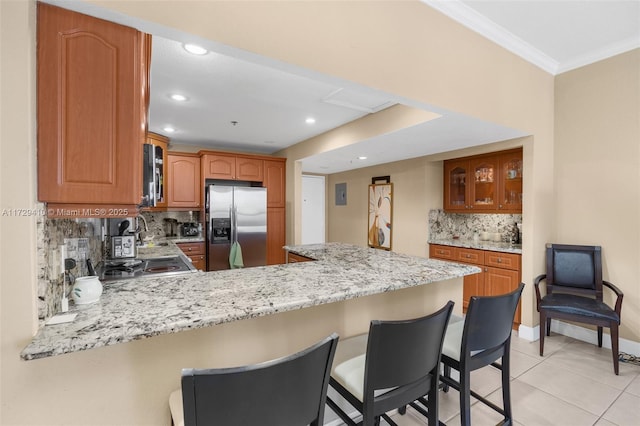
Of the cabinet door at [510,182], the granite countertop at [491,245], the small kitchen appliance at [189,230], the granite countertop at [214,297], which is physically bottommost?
the granite countertop at [491,245]

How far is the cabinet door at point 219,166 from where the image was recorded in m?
4.59

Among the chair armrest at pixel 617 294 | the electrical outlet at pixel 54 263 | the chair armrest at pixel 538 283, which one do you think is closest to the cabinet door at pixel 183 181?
the electrical outlet at pixel 54 263

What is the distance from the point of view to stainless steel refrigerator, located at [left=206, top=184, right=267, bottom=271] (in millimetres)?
4418

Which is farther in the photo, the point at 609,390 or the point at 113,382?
the point at 609,390

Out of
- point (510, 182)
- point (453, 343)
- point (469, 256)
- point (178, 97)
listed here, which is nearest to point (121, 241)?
point (178, 97)

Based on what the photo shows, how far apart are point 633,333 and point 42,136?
4413mm

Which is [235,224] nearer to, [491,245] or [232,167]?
[232,167]

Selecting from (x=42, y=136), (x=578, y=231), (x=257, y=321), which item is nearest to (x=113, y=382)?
(x=257, y=321)

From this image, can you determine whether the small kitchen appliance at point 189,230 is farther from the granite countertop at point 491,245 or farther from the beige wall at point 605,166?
the beige wall at point 605,166

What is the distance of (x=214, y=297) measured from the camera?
1280mm

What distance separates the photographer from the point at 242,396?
76 centimetres

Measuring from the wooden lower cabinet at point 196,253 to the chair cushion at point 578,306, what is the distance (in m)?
4.36

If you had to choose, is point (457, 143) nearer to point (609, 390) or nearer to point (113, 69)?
point (609, 390)

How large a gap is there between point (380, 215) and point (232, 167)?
2.72m
